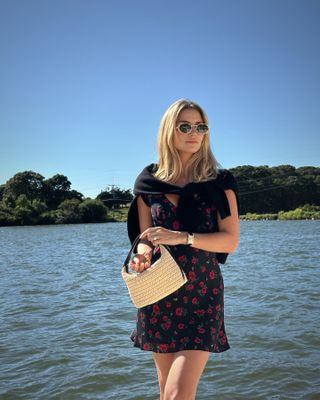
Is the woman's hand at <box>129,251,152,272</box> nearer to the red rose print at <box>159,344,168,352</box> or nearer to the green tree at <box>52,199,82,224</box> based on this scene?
the red rose print at <box>159,344,168,352</box>

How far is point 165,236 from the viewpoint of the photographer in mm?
2887

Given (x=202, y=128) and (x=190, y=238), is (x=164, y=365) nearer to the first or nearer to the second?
(x=190, y=238)

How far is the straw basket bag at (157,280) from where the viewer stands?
2.90m

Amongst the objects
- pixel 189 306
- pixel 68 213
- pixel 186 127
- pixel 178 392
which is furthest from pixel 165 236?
→ pixel 68 213

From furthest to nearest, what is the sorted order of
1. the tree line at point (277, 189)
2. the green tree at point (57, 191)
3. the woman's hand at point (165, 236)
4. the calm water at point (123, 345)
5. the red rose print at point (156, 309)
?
1. the tree line at point (277, 189)
2. the green tree at point (57, 191)
3. the calm water at point (123, 345)
4. the red rose print at point (156, 309)
5. the woman's hand at point (165, 236)

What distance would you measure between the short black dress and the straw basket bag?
166mm

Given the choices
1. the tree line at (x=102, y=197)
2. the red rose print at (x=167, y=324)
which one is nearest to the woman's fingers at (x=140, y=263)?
the red rose print at (x=167, y=324)

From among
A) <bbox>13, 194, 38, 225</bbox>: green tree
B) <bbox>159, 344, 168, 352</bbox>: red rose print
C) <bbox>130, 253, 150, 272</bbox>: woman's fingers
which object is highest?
<bbox>13, 194, 38, 225</bbox>: green tree

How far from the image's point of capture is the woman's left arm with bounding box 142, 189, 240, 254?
289 centimetres

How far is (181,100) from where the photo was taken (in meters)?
3.29

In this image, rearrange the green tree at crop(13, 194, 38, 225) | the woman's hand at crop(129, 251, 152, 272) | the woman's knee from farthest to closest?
the green tree at crop(13, 194, 38, 225) → the woman's hand at crop(129, 251, 152, 272) → the woman's knee

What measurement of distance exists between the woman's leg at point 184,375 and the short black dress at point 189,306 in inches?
2.8

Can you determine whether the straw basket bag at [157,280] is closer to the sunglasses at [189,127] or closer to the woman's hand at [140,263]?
the woman's hand at [140,263]

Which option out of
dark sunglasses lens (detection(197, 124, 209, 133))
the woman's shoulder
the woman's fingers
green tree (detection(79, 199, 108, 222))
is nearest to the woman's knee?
the woman's fingers
